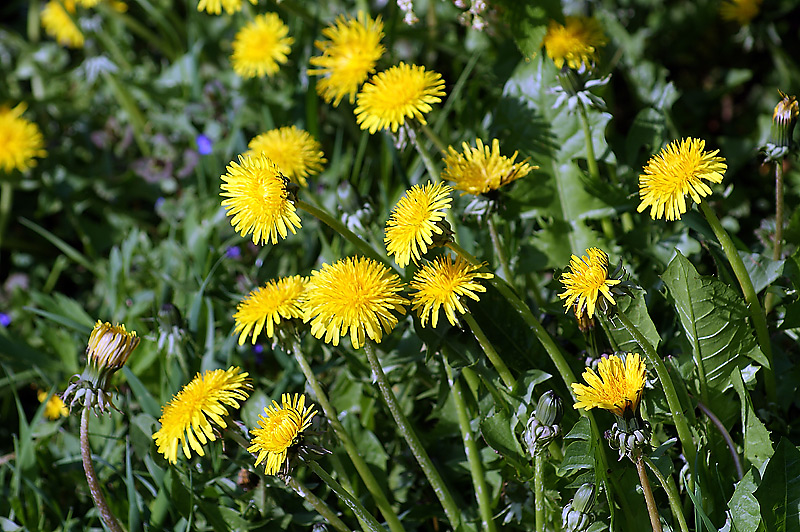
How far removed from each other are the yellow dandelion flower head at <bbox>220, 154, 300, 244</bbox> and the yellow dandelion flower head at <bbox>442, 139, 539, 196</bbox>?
355 mm

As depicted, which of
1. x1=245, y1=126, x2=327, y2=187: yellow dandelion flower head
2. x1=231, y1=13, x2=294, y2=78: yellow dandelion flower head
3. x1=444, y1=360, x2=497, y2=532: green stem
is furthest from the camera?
x1=231, y1=13, x2=294, y2=78: yellow dandelion flower head

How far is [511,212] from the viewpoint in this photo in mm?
1758

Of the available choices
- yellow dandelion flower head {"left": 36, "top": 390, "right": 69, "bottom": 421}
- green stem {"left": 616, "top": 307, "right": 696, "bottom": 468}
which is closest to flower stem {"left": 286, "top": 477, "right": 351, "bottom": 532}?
green stem {"left": 616, "top": 307, "right": 696, "bottom": 468}

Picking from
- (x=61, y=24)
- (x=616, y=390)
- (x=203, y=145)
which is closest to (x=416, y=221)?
(x=616, y=390)

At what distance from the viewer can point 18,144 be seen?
8.55ft

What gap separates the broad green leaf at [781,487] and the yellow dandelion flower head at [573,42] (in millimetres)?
906

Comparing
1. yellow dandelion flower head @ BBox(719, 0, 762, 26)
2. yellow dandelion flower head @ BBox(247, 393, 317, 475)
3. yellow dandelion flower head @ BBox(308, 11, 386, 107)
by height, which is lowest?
yellow dandelion flower head @ BBox(247, 393, 317, 475)

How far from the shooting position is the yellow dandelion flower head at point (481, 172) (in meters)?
1.37

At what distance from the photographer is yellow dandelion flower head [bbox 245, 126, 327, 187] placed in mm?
1650

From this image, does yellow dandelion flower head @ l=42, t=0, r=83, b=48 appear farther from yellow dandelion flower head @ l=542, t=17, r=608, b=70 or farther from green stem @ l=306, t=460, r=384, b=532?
green stem @ l=306, t=460, r=384, b=532

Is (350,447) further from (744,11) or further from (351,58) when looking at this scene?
(744,11)

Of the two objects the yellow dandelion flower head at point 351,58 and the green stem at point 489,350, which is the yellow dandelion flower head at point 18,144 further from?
the green stem at point 489,350

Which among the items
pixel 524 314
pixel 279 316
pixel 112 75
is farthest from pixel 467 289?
pixel 112 75

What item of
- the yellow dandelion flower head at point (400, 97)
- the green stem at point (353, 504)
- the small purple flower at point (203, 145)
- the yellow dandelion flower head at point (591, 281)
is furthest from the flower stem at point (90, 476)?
the small purple flower at point (203, 145)
